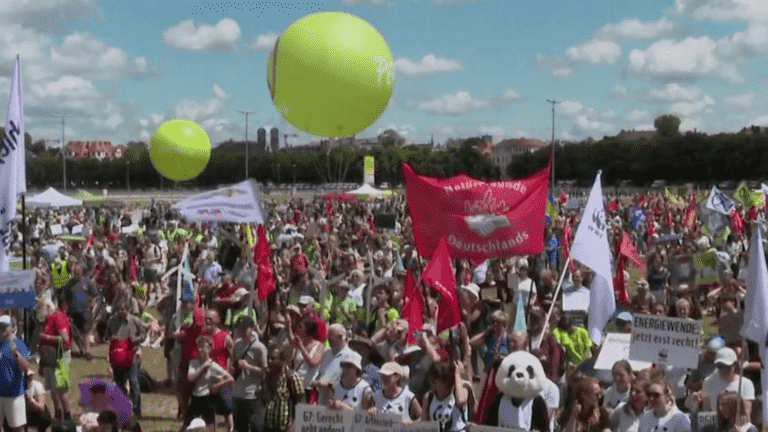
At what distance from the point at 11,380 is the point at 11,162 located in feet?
5.74

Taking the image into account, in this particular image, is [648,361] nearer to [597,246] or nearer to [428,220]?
[597,246]

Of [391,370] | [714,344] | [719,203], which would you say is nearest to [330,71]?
[391,370]

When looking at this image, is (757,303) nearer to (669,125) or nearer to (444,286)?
(444,286)

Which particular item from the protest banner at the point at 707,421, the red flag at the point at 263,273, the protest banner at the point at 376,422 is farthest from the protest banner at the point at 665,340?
the red flag at the point at 263,273

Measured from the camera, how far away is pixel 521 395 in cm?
549

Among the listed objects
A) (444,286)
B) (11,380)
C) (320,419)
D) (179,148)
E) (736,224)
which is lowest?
(11,380)

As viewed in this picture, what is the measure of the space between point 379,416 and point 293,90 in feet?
13.4

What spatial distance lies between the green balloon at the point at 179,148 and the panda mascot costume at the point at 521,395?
38.2 feet

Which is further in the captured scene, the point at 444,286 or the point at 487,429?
the point at 444,286

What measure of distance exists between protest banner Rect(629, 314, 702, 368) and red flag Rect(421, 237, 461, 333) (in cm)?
142

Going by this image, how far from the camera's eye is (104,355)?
1341 centimetres

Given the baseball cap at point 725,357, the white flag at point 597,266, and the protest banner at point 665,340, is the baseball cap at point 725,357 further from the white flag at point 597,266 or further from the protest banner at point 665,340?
the white flag at point 597,266

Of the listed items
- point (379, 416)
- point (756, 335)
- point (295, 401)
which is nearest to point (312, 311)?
point (295, 401)

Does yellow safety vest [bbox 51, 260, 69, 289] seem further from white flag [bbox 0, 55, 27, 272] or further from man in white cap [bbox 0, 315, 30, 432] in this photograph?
man in white cap [bbox 0, 315, 30, 432]
